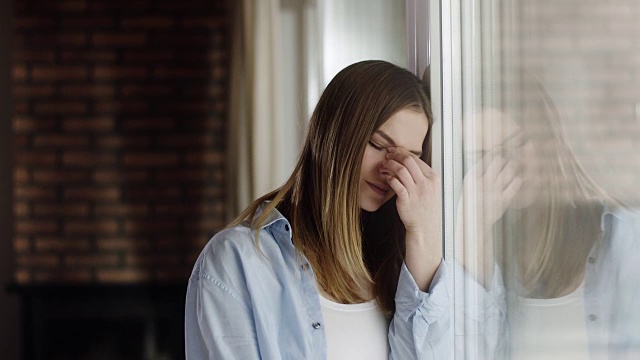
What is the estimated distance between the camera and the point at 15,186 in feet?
11.2

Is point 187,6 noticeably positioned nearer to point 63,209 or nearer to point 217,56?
point 217,56

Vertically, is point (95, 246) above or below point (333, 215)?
below

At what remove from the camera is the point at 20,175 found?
3.40 meters

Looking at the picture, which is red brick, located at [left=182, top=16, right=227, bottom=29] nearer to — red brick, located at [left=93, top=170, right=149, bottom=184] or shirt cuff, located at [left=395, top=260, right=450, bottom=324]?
red brick, located at [left=93, top=170, right=149, bottom=184]

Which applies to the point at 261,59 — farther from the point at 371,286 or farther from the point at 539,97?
the point at 539,97

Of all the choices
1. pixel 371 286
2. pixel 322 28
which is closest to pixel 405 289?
pixel 371 286

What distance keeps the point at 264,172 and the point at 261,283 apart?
196cm

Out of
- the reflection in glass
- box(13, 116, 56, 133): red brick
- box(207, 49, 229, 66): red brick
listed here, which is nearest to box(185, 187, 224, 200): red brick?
box(207, 49, 229, 66): red brick

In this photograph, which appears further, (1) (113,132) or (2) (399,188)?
(1) (113,132)

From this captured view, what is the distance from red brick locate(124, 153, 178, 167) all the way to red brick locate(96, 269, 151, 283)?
0.45 meters

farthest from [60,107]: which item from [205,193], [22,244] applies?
[205,193]

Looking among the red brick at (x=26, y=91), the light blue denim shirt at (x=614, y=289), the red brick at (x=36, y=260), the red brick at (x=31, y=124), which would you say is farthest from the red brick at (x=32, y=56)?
the light blue denim shirt at (x=614, y=289)

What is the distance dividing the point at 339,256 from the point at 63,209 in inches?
98.4

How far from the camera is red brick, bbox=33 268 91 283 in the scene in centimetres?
339
